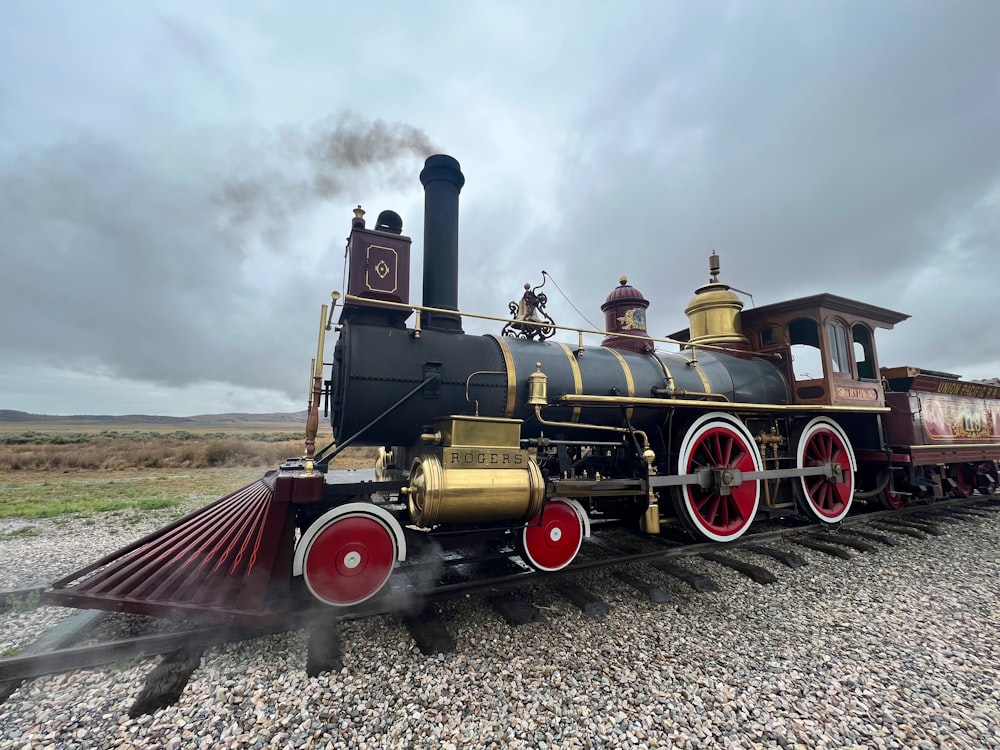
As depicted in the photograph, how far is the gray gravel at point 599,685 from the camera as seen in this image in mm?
2387

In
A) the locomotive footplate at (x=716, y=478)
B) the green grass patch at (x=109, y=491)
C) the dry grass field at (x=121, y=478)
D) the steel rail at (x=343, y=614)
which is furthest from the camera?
the dry grass field at (x=121, y=478)

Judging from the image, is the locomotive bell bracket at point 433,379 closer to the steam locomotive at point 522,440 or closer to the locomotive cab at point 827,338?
the steam locomotive at point 522,440

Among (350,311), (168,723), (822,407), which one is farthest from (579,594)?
(822,407)

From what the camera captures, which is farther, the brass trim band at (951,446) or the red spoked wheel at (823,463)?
the brass trim band at (951,446)

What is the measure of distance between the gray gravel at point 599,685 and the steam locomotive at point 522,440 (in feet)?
1.74

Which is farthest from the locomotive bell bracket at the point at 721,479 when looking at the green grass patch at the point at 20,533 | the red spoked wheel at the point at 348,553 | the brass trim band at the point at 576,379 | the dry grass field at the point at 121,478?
the green grass patch at the point at 20,533

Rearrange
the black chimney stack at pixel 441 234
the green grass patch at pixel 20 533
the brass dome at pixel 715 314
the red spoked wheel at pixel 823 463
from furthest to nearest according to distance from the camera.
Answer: the brass dome at pixel 715 314 < the green grass patch at pixel 20 533 < the red spoked wheel at pixel 823 463 < the black chimney stack at pixel 441 234

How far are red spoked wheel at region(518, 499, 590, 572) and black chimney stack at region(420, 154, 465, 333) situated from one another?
7.12 feet

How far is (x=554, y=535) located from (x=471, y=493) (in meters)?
1.09

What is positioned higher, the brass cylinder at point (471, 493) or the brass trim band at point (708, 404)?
the brass trim band at point (708, 404)

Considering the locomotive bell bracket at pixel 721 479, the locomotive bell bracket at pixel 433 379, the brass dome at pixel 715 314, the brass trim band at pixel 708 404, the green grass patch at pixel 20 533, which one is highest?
the brass dome at pixel 715 314

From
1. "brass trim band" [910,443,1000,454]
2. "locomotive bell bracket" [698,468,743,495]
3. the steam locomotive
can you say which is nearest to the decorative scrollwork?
the steam locomotive

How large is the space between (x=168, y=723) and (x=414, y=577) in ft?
7.06

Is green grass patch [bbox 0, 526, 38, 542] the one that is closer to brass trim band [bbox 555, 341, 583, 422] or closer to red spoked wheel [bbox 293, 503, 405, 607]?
red spoked wheel [bbox 293, 503, 405, 607]
